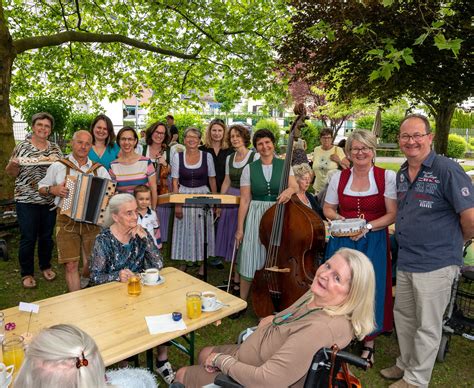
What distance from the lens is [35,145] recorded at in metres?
4.47

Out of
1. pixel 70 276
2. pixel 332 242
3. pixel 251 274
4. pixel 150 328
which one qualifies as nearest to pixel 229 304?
pixel 150 328

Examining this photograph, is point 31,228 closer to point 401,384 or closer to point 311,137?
point 401,384

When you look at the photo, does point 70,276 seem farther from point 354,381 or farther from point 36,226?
point 354,381

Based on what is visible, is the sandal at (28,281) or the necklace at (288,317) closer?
the necklace at (288,317)

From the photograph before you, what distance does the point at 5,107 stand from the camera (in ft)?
20.3

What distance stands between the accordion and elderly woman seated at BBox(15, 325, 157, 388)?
8.36 feet

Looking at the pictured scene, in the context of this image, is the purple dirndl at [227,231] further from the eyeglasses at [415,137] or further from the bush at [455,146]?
the bush at [455,146]

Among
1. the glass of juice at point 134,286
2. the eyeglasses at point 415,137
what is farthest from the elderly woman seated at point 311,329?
the eyeglasses at point 415,137

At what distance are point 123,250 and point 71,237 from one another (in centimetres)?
120

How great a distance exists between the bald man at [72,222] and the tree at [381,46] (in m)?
2.62

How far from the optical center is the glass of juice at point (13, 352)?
71.1 inches

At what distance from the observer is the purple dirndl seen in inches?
194

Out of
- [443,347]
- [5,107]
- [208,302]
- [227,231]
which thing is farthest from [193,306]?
[5,107]

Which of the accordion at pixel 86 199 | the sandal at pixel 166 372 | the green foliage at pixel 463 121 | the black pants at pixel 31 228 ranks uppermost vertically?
the green foliage at pixel 463 121
